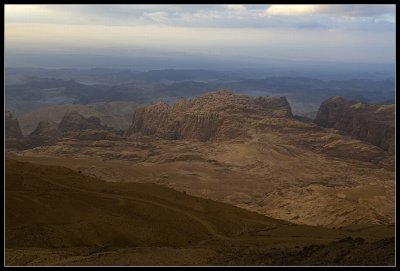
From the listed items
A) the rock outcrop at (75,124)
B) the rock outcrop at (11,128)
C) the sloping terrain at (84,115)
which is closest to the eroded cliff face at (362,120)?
the rock outcrop at (75,124)

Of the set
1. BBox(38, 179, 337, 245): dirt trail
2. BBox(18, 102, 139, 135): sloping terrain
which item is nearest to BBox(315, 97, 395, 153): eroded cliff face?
BBox(18, 102, 139, 135): sloping terrain

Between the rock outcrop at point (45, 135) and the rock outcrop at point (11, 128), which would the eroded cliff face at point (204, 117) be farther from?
the rock outcrop at point (11, 128)

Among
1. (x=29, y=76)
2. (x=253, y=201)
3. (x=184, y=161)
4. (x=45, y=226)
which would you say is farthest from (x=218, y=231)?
(x=29, y=76)

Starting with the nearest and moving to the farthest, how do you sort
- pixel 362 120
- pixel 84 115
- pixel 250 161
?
1. pixel 250 161
2. pixel 362 120
3. pixel 84 115


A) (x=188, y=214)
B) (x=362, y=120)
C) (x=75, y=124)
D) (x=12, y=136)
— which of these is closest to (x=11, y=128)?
(x=12, y=136)

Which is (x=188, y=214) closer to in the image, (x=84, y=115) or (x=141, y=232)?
(x=141, y=232)
